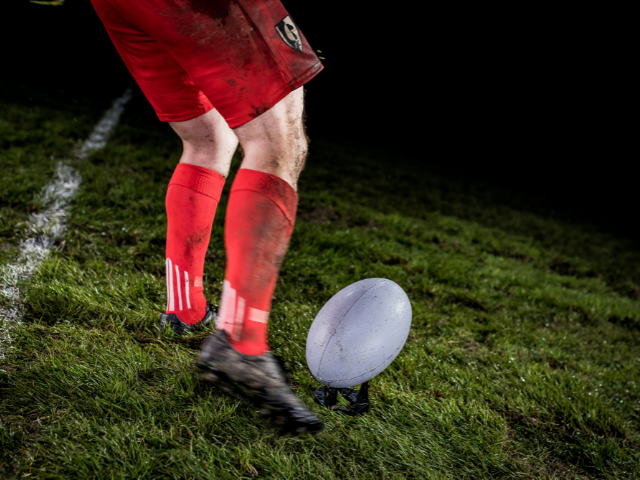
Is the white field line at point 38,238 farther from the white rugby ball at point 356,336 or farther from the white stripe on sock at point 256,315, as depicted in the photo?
the white rugby ball at point 356,336

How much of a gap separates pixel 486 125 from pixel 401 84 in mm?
4370

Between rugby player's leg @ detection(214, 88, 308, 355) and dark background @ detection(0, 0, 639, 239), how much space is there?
1195 centimetres

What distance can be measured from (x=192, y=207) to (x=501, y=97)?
60.0 feet

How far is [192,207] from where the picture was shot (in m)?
1.50

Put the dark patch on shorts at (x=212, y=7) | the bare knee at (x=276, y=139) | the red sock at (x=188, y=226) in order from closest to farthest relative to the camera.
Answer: the dark patch on shorts at (x=212, y=7), the bare knee at (x=276, y=139), the red sock at (x=188, y=226)

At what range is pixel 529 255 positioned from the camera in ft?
15.6

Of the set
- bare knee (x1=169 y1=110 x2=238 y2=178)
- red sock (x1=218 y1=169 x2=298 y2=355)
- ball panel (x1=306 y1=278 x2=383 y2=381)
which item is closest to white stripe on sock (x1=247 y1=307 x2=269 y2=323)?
red sock (x1=218 y1=169 x2=298 y2=355)

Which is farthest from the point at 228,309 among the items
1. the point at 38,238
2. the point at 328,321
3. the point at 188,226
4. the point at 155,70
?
the point at 38,238

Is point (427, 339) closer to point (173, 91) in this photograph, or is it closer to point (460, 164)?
point (173, 91)

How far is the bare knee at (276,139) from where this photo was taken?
3.62ft

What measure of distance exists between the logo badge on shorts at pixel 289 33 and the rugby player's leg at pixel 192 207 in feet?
1.82

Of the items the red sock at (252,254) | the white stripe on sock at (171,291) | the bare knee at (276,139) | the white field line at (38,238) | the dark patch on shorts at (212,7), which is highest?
the dark patch on shorts at (212,7)

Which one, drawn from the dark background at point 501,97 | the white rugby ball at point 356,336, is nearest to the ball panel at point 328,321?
the white rugby ball at point 356,336

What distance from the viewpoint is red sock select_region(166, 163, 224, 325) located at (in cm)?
150
